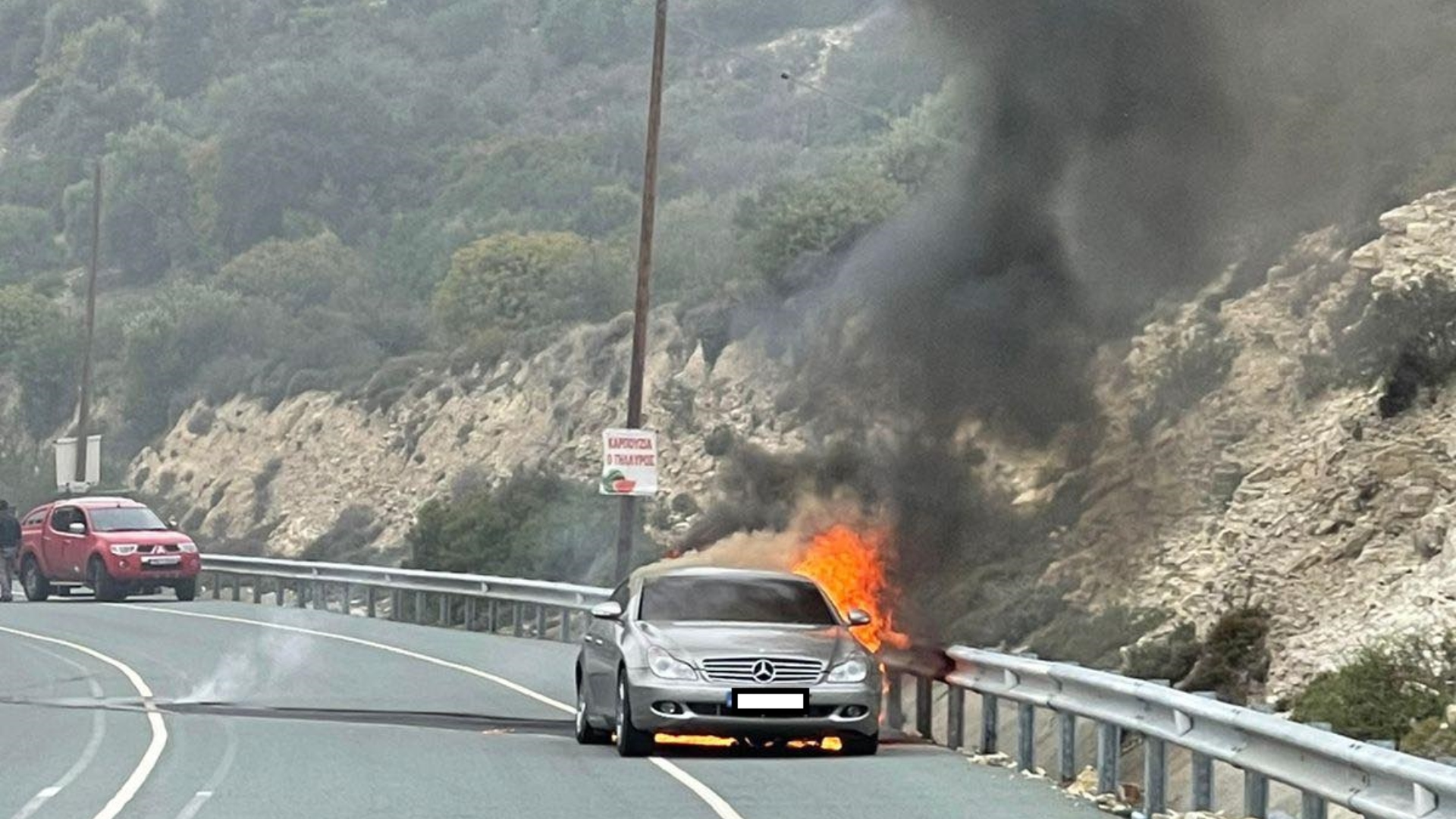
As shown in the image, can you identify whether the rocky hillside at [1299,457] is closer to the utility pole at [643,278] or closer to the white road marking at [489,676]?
the utility pole at [643,278]

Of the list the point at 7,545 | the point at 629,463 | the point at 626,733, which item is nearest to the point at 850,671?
the point at 626,733

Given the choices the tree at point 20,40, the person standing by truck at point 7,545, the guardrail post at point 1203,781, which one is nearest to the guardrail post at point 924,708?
the guardrail post at point 1203,781

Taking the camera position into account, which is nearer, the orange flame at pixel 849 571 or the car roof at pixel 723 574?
the car roof at pixel 723 574

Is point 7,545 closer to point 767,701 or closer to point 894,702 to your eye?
point 894,702

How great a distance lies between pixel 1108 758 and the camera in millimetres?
17109

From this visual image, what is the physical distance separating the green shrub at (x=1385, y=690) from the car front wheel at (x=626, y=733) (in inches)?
206

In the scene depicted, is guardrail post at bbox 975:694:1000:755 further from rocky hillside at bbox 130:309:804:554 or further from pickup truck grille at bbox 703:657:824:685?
rocky hillside at bbox 130:309:804:554

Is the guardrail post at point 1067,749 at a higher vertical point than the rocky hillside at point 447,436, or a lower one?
lower

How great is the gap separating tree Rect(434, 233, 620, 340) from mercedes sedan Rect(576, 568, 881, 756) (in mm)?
52002

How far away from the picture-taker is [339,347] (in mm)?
80000

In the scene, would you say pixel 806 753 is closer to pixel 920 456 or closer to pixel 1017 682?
pixel 1017 682

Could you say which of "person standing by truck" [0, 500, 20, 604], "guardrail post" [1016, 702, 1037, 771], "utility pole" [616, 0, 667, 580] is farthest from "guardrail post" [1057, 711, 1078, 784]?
"person standing by truck" [0, 500, 20, 604]

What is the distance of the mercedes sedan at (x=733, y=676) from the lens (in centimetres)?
1922

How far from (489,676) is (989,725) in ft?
30.8
